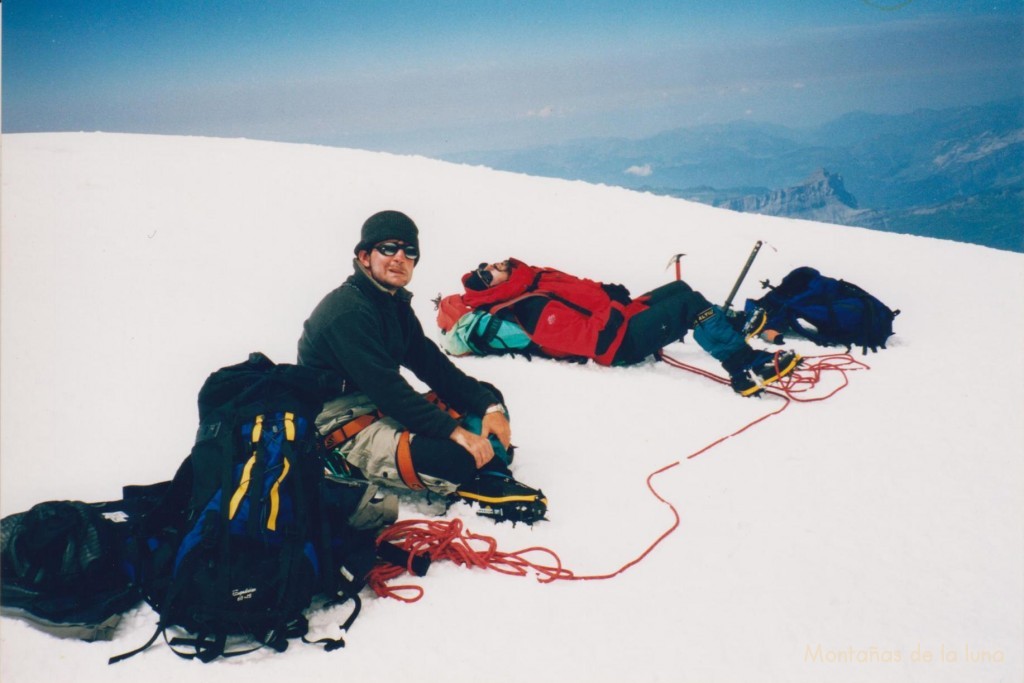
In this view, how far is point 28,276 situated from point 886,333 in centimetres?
815

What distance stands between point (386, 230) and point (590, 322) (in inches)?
93.2

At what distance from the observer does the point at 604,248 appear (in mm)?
8477

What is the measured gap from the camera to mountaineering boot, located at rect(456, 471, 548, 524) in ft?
10.4

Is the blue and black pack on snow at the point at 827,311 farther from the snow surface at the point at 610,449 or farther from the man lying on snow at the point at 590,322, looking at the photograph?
the man lying on snow at the point at 590,322

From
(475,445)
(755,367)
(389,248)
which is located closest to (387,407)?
(475,445)

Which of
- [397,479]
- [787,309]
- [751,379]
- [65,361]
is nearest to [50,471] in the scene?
[65,361]

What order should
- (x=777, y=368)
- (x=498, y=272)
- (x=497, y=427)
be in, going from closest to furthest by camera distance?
(x=497, y=427), (x=777, y=368), (x=498, y=272)

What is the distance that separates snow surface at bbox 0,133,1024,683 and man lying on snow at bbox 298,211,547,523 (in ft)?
0.77

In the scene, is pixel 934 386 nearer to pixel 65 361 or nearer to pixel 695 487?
pixel 695 487

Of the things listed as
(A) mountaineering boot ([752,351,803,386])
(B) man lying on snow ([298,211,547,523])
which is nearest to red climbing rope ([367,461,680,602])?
(B) man lying on snow ([298,211,547,523])

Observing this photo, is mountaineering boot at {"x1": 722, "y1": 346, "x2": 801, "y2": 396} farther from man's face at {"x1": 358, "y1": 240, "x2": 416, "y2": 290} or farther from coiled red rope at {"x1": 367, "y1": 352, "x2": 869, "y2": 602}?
man's face at {"x1": 358, "y1": 240, "x2": 416, "y2": 290}

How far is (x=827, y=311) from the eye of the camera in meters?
5.74

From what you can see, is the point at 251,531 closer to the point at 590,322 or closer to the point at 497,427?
the point at 497,427

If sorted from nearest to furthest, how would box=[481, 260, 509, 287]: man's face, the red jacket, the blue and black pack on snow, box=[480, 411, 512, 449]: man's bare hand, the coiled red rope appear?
the coiled red rope, box=[480, 411, 512, 449]: man's bare hand, the red jacket, box=[481, 260, 509, 287]: man's face, the blue and black pack on snow
